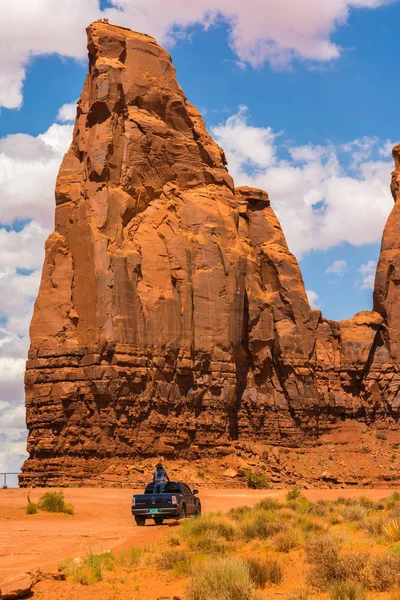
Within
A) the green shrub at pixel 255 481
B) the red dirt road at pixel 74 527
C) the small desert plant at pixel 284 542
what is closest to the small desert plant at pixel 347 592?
the small desert plant at pixel 284 542

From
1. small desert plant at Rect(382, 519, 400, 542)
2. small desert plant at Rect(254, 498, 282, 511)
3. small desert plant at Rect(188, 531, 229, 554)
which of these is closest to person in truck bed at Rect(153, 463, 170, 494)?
small desert plant at Rect(254, 498, 282, 511)

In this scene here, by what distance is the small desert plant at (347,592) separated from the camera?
11366 mm

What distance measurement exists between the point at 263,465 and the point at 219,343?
24.7 feet

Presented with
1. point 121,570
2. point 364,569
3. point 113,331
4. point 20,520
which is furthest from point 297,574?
point 113,331

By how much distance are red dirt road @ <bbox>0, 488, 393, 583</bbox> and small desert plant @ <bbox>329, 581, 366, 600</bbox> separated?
550 cm

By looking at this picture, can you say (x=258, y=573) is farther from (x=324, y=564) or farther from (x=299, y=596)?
(x=299, y=596)

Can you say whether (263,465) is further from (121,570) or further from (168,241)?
(121,570)

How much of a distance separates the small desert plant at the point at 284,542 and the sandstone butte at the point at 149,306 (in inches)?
1070

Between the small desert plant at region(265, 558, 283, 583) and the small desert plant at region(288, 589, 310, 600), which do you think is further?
the small desert plant at region(265, 558, 283, 583)

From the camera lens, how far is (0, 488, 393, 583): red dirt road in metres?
17.4

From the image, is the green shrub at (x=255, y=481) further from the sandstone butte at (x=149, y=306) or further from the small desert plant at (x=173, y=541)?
the small desert plant at (x=173, y=541)

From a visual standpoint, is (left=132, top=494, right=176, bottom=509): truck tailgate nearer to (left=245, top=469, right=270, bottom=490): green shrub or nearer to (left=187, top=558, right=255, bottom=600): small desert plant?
(left=187, top=558, right=255, bottom=600): small desert plant

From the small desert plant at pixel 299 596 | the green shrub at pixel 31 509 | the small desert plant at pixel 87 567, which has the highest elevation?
the green shrub at pixel 31 509

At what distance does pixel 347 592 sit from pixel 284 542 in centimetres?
538
